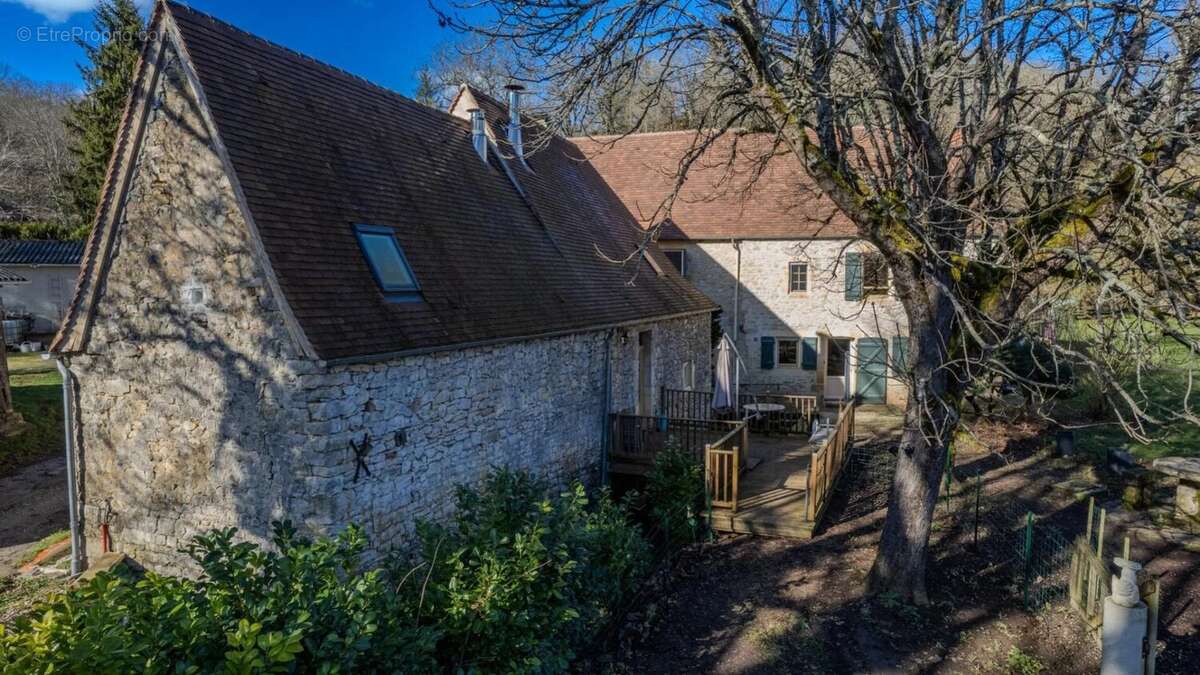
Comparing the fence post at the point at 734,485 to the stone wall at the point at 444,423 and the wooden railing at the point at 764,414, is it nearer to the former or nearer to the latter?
the stone wall at the point at 444,423

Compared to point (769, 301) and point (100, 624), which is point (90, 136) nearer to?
point (769, 301)

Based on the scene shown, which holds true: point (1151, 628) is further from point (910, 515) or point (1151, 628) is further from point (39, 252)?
point (39, 252)

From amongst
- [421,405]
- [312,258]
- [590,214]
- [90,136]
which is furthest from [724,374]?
[90,136]

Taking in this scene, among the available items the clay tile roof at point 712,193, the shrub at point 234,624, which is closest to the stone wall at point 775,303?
the clay tile roof at point 712,193

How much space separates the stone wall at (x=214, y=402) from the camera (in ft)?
22.9

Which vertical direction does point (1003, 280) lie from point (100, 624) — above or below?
above

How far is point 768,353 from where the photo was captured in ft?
70.5

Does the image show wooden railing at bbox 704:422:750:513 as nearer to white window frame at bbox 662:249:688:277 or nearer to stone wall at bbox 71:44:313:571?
stone wall at bbox 71:44:313:571

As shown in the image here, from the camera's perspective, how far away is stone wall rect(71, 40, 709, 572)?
6.97 metres

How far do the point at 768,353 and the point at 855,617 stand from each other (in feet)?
46.0

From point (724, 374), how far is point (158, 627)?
12534 mm

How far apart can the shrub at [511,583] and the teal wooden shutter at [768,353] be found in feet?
50.5

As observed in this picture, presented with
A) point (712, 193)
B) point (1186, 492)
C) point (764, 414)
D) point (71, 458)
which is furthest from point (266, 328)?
point (712, 193)

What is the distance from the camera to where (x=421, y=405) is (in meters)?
8.02
